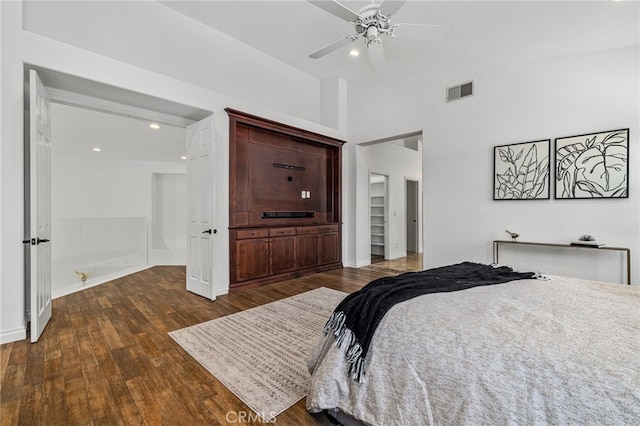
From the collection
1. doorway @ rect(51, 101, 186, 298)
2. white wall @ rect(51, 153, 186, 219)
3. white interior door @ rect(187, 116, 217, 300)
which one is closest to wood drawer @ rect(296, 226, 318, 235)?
white interior door @ rect(187, 116, 217, 300)

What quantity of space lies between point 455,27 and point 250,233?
3.95 meters

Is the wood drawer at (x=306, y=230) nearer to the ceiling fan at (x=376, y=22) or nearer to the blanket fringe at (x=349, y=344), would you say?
the ceiling fan at (x=376, y=22)

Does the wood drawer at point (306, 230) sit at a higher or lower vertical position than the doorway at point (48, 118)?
lower

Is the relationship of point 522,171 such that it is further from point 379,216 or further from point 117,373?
point 117,373

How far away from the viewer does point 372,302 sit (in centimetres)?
157

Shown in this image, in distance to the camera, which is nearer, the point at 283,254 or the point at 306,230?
the point at 283,254

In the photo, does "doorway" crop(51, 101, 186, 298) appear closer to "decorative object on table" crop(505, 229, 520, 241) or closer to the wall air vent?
the wall air vent

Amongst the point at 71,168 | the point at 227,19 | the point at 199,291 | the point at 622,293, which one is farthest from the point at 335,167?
the point at 71,168

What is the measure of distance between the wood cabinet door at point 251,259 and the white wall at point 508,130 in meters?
2.72

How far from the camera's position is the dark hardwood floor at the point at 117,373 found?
1623 mm

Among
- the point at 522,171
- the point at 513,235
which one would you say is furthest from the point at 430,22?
the point at 513,235

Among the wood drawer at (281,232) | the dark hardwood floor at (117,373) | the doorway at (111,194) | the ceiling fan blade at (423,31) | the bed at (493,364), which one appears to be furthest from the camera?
the doorway at (111,194)

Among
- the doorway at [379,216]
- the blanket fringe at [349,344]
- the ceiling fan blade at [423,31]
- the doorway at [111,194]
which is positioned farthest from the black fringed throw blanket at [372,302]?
the doorway at [379,216]

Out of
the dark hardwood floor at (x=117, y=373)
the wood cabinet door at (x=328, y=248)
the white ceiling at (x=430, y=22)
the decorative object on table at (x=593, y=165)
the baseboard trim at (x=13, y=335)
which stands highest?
the white ceiling at (x=430, y=22)
